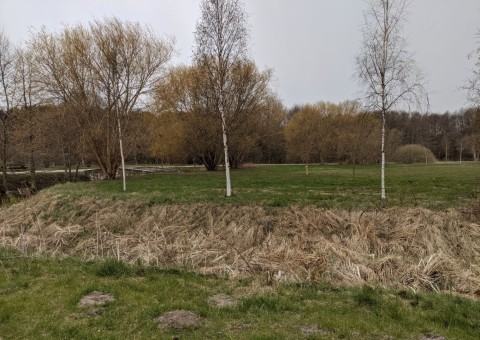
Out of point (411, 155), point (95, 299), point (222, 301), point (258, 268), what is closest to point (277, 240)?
point (258, 268)

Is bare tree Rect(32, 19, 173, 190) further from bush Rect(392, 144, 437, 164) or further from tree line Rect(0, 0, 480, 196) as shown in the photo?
bush Rect(392, 144, 437, 164)

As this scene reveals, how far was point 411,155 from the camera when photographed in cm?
5719

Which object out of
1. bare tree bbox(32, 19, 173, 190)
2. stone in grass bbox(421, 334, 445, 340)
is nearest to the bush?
bare tree bbox(32, 19, 173, 190)

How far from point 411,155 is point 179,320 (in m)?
59.7

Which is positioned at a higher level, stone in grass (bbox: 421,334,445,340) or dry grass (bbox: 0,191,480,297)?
stone in grass (bbox: 421,334,445,340)

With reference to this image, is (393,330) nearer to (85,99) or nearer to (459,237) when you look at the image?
(459,237)

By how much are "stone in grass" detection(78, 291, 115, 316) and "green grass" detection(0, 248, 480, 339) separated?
0.30ft

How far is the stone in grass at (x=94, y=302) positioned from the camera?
4852 millimetres

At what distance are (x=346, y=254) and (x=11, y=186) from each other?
29.7 meters

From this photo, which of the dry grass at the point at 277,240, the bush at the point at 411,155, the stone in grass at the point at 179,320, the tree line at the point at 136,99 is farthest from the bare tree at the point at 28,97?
the bush at the point at 411,155

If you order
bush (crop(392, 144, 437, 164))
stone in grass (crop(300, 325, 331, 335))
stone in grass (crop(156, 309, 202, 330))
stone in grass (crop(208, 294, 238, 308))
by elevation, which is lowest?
stone in grass (crop(208, 294, 238, 308))

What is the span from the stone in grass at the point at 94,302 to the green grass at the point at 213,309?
9cm

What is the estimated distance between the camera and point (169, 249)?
8.98m

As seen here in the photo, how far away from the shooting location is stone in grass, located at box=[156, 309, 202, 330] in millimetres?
4449
